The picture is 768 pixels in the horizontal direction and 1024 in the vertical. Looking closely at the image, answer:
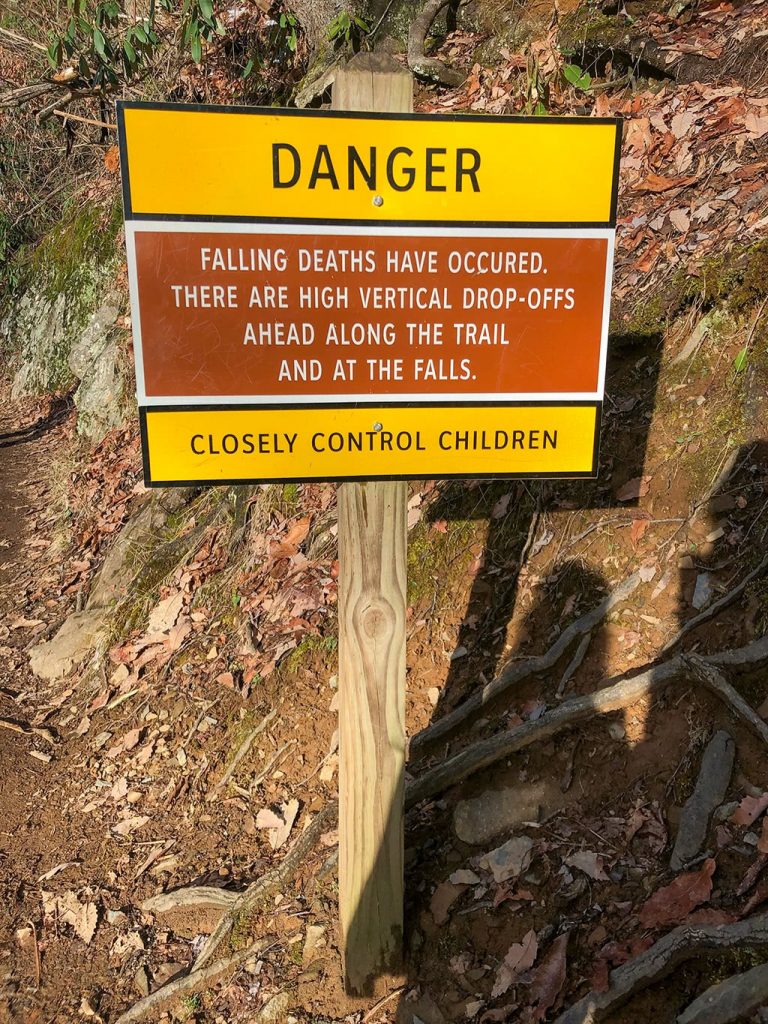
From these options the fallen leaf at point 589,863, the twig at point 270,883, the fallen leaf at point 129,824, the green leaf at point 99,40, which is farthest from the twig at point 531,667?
the green leaf at point 99,40

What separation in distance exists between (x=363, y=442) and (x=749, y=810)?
A: 177 centimetres

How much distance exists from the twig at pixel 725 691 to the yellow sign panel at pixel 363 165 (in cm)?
171

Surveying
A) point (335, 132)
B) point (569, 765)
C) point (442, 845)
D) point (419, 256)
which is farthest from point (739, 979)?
point (335, 132)

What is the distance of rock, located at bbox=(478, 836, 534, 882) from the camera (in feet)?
9.68

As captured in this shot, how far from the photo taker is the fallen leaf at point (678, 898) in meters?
2.43

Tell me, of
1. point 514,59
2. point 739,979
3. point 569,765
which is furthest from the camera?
point 514,59

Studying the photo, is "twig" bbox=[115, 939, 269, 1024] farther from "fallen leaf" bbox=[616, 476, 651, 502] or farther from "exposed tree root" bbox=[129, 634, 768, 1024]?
"fallen leaf" bbox=[616, 476, 651, 502]

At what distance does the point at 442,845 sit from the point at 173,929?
4.75 ft

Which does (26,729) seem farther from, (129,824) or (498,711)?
(498,711)

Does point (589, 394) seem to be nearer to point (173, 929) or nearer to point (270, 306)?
point (270, 306)

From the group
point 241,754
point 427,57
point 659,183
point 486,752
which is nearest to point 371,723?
point 486,752

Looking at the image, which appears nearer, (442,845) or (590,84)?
(442,845)

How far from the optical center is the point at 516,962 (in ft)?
8.77

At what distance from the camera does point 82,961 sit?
12.0ft
